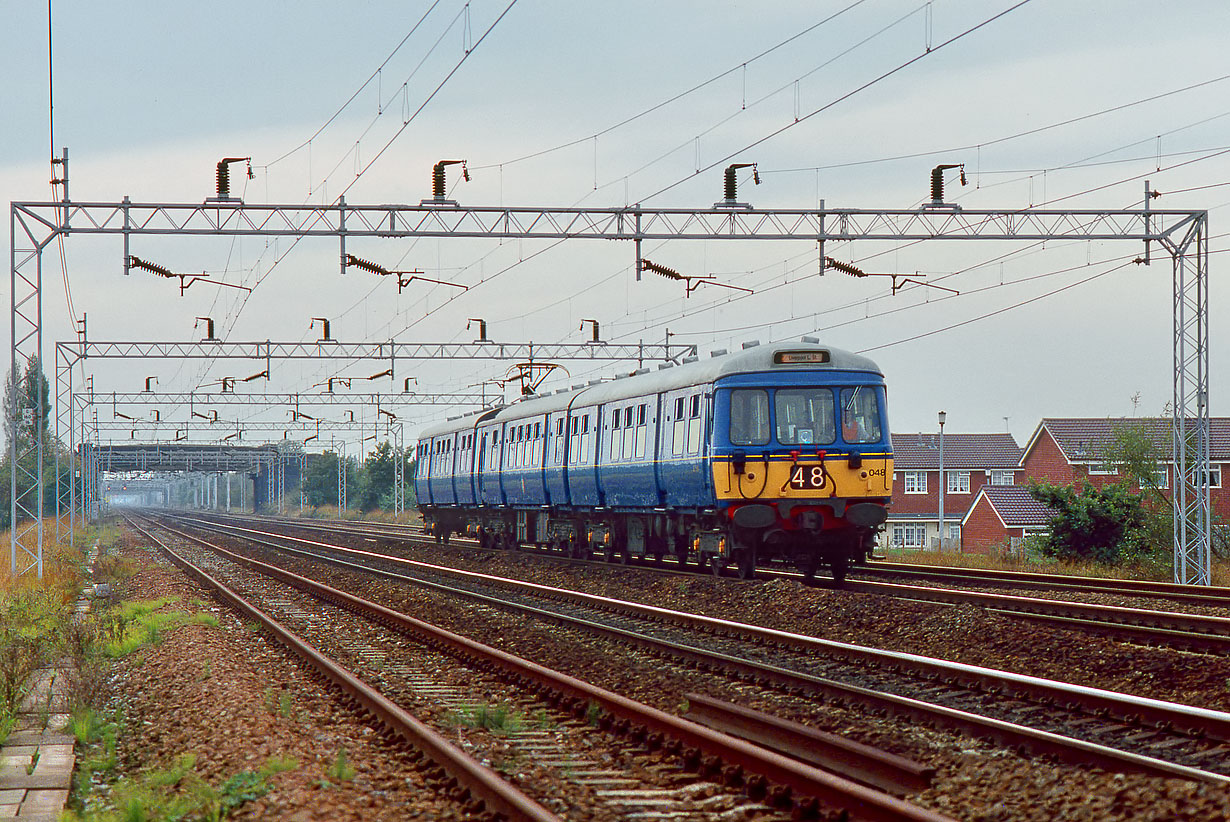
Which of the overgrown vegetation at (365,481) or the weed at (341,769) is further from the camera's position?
the overgrown vegetation at (365,481)

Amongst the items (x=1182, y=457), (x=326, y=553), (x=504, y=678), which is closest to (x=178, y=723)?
(x=504, y=678)

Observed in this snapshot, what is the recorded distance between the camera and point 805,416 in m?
19.4

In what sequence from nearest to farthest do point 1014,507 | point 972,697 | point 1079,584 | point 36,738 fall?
point 36,738, point 972,697, point 1079,584, point 1014,507

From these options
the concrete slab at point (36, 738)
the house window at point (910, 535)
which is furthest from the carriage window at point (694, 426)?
the house window at point (910, 535)

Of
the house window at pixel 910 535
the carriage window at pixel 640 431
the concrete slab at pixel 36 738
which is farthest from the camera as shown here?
the house window at pixel 910 535

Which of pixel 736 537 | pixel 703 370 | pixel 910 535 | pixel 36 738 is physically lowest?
pixel 910 535

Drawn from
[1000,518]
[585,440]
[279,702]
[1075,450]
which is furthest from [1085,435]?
[279,702]

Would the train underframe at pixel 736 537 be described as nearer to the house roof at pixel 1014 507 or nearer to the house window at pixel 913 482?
the house roof at pixel 1014 507

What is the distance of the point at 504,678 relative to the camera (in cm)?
1214

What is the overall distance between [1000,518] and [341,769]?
54057 mm

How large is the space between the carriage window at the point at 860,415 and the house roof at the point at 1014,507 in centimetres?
4025

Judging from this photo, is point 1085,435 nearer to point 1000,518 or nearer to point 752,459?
point 1000,518

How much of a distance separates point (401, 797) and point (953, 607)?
28.4 ft

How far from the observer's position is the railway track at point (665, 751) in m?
6.77
